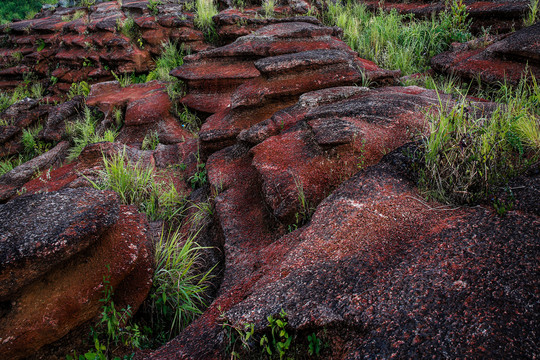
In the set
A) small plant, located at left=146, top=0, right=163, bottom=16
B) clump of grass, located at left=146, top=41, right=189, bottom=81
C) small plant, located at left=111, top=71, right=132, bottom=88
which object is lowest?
small plant, located at left=111, top=71, right=132, bottom=88

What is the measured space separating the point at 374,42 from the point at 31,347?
6.09 meters

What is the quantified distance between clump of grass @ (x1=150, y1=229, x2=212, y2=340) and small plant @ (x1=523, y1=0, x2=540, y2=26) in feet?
19.4

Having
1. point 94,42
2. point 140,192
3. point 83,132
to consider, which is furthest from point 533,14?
point 94,42

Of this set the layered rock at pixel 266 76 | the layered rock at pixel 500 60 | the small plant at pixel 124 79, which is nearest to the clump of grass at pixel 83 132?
the small plant at pixel 124 79

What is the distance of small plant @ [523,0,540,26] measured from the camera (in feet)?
16.3

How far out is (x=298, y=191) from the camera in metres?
2.57

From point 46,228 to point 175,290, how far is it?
910 millimetres

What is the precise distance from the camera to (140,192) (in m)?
3.39

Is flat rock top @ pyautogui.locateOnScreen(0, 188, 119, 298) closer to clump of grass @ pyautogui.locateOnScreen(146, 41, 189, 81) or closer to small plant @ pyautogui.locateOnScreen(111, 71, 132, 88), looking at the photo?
clump of grass @ pyautogui.locateOnScreen(146, 41, 189, 81)

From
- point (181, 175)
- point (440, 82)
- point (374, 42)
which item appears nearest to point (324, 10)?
point (374, 42)

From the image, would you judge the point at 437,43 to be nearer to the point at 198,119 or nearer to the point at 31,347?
the point at 198,119

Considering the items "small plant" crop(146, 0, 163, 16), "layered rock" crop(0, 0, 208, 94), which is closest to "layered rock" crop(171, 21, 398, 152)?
"layered rock" crop(0, 0, 208, 94)

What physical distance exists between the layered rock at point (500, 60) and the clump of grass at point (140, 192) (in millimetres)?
3986

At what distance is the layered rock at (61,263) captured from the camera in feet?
5.74
